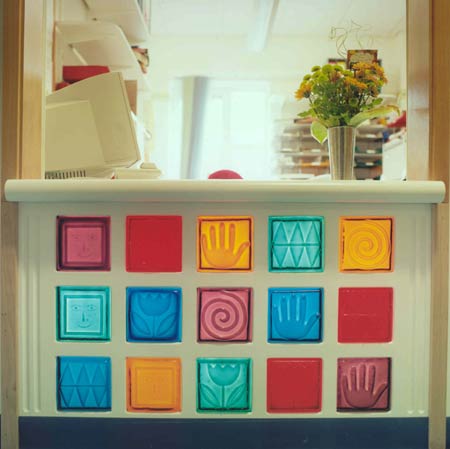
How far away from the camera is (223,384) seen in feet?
3.60

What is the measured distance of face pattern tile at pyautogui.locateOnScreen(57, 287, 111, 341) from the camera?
1.10 m

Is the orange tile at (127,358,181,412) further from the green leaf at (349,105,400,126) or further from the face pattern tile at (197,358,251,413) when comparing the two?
the green leaf at (349,105,400,126)

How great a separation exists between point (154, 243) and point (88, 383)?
1.30 ft

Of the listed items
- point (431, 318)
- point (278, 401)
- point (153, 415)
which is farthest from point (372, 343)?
point (153, 415)

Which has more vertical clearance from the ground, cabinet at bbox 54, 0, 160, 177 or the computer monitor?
cabinet at bbox 54, 0, 160, 177

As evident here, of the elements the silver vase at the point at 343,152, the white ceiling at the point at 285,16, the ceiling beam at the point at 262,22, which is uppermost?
the white ceiling at the point at 285,16

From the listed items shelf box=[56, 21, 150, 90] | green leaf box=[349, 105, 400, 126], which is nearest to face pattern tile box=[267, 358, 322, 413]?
green leaf box=[349, 105, 400, 126]

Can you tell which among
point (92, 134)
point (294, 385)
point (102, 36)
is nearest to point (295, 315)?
point (294, 385)

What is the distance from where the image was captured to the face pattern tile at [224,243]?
1.09 meters

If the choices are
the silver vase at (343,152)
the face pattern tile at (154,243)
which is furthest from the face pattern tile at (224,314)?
the silver vase at (343,152)

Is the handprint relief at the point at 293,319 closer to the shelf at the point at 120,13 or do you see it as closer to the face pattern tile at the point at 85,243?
the face pattern tile at the point at 85,243

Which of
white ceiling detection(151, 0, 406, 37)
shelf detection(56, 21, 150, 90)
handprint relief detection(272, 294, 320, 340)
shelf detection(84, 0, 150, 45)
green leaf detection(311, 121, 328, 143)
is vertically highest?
white ceiling detection(151, 0, 406, 37)

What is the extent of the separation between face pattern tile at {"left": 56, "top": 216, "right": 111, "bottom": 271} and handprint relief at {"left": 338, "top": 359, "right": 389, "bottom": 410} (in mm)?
673

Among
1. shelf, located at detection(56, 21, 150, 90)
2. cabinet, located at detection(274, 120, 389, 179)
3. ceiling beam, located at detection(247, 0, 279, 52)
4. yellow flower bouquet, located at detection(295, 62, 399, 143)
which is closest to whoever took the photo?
yellow flower bouquet, located at detection(295, 62, 399, 143)
